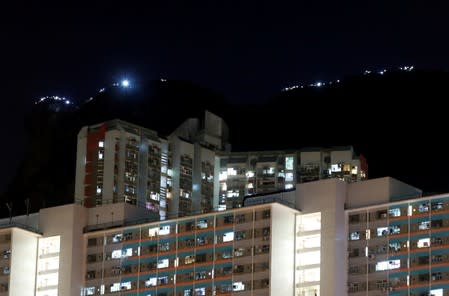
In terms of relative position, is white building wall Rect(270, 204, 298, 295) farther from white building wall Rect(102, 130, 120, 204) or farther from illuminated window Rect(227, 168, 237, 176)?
illuminated window Rect(227, 168, 237, 176)

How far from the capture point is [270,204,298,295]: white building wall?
105500 millimetres

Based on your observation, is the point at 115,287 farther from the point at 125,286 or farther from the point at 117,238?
the point at 117,238

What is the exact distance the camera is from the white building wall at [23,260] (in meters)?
122

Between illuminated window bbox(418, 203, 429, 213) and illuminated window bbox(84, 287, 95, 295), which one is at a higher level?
illuminated window bbox(418, 203, 429, 213)

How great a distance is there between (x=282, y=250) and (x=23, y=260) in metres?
32.7

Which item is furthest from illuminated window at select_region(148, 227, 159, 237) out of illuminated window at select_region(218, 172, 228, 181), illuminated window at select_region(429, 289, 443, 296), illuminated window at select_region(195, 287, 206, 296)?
illuminated window at select_region(218, 172, 228, 181)

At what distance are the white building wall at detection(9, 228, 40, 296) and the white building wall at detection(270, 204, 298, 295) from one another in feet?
100

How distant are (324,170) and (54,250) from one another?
51.2 m

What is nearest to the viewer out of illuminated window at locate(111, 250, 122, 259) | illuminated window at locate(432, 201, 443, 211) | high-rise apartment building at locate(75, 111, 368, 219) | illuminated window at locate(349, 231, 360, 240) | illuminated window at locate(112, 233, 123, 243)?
illuminated window at locate(432, 201, 443, 211)

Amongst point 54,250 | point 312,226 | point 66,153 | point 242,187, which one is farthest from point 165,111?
point 312,226

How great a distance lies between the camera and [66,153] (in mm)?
178875

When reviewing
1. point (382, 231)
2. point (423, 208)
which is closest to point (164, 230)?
point (382, 231)

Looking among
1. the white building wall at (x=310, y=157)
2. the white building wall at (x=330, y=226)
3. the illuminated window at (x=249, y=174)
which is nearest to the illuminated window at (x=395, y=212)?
the white building wall at (x=330, y=226)

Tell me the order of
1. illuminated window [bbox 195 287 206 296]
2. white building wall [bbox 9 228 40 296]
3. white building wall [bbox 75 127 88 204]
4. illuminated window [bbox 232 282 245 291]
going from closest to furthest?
illuminated window [bbox 232 282 245 291]
illuminated window [bbox 195 287 206 296]
white building wall [bbox 9 228 40 296]
white building wall [bbox 75 127 88 204]
